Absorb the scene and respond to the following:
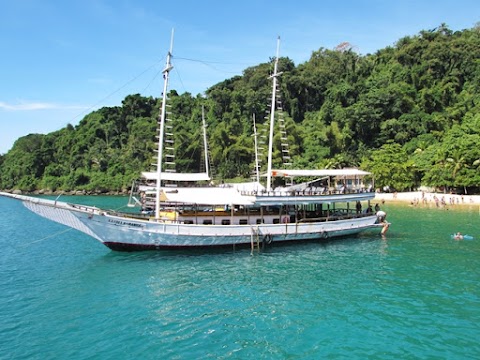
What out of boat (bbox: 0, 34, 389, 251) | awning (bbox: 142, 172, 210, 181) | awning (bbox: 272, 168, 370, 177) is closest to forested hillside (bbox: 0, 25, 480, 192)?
awning (bbox: 142, 172, 210, 181)

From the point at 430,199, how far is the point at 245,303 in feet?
183

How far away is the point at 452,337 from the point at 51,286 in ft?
65.4

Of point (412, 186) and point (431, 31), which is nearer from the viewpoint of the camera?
point (412, 186)

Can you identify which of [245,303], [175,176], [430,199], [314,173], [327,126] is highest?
[327,126]

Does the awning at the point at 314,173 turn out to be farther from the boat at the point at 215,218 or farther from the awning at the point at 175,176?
the awning at the point at 175,176

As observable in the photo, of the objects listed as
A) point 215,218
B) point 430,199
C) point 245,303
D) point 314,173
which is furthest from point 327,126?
point 245,303

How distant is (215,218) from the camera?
28812mm

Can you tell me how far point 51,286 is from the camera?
20.5 m

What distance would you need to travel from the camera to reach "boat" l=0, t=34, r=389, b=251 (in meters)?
25.9

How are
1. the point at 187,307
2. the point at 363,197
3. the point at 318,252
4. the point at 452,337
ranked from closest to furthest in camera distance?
the point at 452,337
the point at 187,307
the point at 318,252
the point at 363,197

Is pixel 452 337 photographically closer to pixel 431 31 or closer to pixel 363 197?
pixel 363 197

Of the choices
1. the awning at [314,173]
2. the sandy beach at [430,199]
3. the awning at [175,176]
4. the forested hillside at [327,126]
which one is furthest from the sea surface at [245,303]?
the forested hillside at [327,126]

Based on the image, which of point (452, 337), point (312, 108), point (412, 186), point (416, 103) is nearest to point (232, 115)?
point (312, 108)

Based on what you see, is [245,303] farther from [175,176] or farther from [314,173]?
[175,176]
